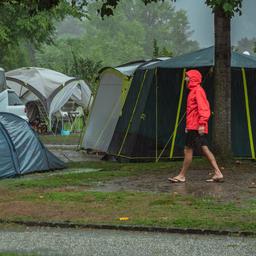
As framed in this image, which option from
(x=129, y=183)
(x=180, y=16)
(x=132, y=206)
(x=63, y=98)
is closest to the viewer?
(x=132, y=206)

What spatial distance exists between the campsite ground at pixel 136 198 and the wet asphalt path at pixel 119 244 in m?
0.31

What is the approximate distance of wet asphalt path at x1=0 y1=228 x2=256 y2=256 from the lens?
21.9ft

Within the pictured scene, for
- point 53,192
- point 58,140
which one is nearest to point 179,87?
point 53,192

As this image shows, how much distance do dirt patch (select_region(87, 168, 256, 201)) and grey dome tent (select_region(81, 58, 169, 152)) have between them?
3957 millimetres

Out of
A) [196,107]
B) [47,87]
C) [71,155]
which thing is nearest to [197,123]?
[196,107]

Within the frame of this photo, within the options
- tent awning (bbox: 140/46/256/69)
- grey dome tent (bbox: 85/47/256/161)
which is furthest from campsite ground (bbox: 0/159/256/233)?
tent awning (bbox: 140/46/256/69)

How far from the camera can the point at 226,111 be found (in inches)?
512

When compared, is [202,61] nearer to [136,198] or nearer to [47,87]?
[136,198]

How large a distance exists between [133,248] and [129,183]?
4331mm

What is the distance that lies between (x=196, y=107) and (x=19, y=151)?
3.64 metres

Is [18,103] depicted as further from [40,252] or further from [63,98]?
[40,252]

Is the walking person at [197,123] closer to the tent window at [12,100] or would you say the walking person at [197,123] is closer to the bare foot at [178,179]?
the bare foot at [178,179]

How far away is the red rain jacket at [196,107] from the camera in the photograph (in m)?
10.7

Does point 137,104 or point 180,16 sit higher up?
point 180,16
